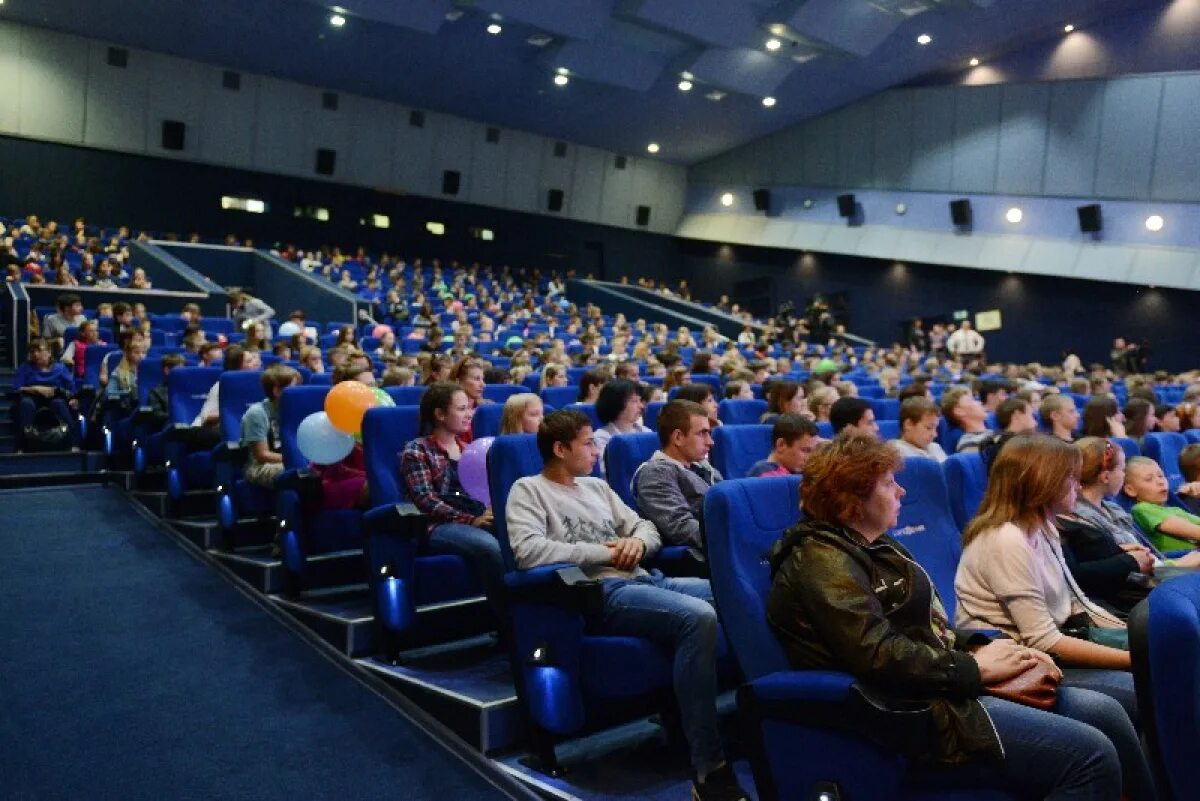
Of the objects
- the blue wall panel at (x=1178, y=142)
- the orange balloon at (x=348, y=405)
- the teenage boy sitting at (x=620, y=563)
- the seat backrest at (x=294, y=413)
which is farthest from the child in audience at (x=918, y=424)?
the blue wall panel at (x=1178, y=142)

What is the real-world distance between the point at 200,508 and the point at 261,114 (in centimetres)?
1153

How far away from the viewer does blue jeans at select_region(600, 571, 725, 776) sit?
200cm

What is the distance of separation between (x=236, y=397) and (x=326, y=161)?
1225 centimetres

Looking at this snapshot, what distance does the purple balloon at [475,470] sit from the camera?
290 centimetres

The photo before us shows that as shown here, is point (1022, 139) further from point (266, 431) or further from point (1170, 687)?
point (1170, 687)

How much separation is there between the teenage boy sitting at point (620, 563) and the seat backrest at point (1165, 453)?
230 cm

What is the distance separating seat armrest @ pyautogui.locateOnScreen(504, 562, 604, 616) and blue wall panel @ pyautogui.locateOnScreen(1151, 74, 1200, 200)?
13.4 metres

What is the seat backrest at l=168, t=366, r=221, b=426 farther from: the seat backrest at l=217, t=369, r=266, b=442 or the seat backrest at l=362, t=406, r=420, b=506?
the seat backrest at l=362, t=406, r=420, b=506

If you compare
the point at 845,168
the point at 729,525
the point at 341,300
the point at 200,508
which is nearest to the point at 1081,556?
the point at 729,525

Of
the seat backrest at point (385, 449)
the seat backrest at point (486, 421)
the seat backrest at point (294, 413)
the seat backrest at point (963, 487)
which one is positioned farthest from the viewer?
the seat backrest at point (294, 413)

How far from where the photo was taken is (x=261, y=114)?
14.4 m

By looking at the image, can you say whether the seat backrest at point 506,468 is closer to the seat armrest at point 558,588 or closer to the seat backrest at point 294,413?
the seat armrest at point 558,588

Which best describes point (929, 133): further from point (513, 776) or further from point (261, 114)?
point (513, 776)

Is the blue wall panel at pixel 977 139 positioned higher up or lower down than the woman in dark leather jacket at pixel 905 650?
higher up
